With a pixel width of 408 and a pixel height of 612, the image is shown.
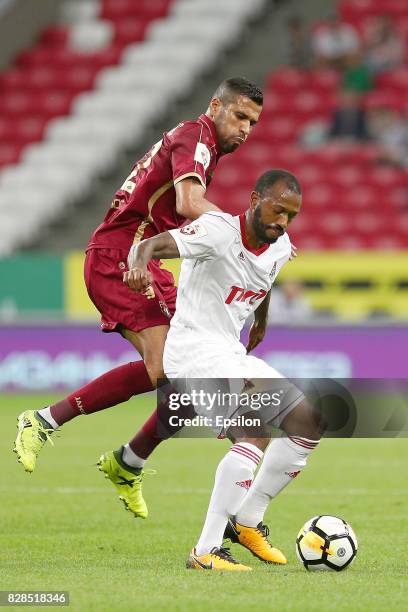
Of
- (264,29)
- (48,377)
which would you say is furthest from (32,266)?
(264,29)

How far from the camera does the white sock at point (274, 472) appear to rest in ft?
20.0

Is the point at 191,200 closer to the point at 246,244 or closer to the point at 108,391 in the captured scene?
the point at 246,244

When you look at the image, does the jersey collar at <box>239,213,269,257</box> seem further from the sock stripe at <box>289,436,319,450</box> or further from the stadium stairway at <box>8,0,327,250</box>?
the stadium stairway at <box>8,0,327,250</box>

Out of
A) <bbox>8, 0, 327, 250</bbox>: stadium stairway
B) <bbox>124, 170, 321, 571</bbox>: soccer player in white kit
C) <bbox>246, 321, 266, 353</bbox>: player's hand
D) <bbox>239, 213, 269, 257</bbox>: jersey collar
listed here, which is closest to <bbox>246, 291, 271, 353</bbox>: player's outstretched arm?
<bbox>246, 321, 266, 353</bbox>: player's hand

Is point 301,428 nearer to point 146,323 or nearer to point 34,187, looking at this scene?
point 146,323

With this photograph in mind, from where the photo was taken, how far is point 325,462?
10656 millimetres

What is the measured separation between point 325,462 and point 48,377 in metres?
5.22

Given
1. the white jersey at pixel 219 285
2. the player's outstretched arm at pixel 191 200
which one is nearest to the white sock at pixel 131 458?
the white jersey at pixel 219 285

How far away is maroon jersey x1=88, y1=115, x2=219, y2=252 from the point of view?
6539 millimetres

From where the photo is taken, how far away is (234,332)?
6.22 metres

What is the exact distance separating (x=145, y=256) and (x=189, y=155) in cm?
89

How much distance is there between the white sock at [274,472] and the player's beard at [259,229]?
0.91m

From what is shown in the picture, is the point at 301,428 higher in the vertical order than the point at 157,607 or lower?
higher

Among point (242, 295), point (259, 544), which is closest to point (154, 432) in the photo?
point (259, 544)
